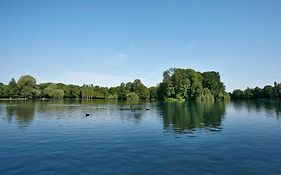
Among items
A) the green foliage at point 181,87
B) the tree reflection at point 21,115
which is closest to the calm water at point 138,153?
the tree reflection at point 21,115

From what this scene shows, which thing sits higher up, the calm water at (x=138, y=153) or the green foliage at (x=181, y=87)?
the green foliage at (x=181, y=87)

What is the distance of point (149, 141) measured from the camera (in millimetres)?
33781

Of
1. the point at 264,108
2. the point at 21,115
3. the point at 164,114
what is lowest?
the point at 164,114

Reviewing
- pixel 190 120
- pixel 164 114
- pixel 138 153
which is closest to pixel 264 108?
Answer: pixel 164 114

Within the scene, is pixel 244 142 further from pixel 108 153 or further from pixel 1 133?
pixel 1 133

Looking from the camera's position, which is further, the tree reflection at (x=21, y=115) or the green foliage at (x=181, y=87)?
the green foliage at (x=181, y=87)

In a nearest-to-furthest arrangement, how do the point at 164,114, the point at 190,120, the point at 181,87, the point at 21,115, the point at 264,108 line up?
the point at 190,120 < the point at 21,115 < the point at 164,114 < the point at 264,108 < the point at 181,87

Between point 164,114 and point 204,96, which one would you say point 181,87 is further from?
point 164,114

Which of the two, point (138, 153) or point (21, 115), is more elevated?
point (21, 115)

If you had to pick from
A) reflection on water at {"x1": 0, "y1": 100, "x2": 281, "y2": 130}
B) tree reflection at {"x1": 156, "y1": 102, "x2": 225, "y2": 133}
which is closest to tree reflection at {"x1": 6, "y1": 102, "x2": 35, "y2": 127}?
reflection on water at {"x1": 0, "y1": 100, "x2": 281, "y2": 130}

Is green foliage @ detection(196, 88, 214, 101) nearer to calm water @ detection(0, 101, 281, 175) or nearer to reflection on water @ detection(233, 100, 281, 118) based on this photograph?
reflection on water @ detection(233, 100, 281, 118)

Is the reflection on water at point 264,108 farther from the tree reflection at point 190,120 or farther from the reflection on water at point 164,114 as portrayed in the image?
the tree reflection at point 190,120

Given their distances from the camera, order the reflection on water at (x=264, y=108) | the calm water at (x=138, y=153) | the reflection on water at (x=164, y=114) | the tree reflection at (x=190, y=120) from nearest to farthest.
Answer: the calm water at (x=138, y=153), the tree reflection at (x=190, y=120), the reflection on water at (x=164, y=114), the reflection on water at (x=264, y=108)

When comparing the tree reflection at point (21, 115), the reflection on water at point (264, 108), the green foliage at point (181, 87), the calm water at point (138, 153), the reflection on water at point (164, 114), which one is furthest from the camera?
the green foliage at point (181, 87)
